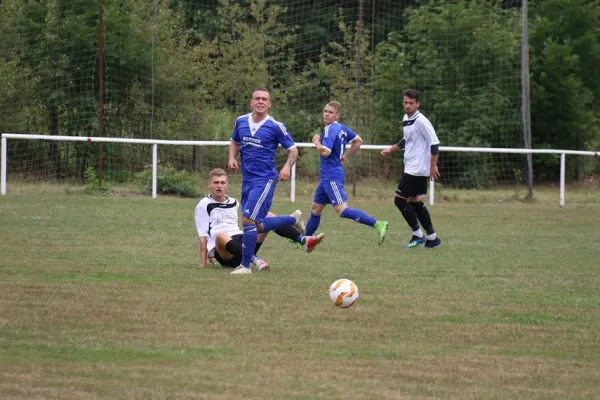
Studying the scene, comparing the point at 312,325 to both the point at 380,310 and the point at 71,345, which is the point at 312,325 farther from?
the point at 71,345

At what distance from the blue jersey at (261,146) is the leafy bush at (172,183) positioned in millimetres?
12009

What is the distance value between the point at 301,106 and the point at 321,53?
5.82 feet

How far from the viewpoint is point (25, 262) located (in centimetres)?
1045

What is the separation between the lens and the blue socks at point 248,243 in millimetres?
10266

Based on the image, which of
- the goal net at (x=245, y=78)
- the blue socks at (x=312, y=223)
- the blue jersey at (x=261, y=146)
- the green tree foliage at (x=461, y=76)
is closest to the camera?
the blue jersey at (x=261, y=146)

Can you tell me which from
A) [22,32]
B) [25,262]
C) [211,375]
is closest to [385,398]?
[211,375]

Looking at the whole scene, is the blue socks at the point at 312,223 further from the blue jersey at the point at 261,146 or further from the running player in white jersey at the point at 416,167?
the blue jersey at the point at 261,146

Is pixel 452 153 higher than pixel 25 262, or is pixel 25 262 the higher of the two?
pixel 452 153

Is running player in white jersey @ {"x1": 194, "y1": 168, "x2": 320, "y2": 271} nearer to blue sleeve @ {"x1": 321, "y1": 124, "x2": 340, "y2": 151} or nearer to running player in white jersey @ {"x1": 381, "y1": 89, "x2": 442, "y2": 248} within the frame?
blue sleeve @ {"x1": 321, "y1": 124, "x2": 340, "y2": 151}

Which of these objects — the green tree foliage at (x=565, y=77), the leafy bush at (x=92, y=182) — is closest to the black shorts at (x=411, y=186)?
the leafy bush at (x=92, y=182)

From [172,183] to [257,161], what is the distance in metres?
12.2

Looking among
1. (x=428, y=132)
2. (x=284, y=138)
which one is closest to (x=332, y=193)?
(x=428, y=132)

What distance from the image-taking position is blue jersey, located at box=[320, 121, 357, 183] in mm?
13664

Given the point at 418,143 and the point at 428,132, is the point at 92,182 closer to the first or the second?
the point at 418,143
